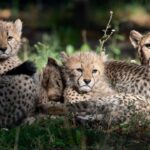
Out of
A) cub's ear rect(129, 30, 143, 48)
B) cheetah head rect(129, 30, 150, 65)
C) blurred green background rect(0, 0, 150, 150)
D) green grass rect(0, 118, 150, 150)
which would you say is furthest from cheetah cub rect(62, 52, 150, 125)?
cub's ear rect(129, 30, 143, 48)

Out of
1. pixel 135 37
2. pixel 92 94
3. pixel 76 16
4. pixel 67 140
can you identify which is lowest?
pixel 67 140

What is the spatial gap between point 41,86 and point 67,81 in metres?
0.31

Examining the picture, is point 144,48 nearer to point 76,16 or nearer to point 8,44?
point 8,44

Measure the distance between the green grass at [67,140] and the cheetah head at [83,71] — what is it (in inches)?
41.4

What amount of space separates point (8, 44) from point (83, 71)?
126cm

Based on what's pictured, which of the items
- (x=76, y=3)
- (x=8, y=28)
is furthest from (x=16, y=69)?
(x=76, y=3)

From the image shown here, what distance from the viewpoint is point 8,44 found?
8750mm

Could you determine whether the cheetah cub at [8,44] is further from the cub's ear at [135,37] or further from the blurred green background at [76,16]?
the blurred green background at [76,16]

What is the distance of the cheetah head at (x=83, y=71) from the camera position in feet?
25.6

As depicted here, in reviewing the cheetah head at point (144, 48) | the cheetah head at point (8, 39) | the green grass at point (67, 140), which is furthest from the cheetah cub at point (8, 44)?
the green grass at point (67, 140)

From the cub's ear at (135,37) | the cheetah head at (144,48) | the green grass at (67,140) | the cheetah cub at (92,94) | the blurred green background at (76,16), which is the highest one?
the blurred green background at (76,16)

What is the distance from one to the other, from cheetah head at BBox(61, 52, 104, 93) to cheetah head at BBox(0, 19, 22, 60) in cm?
95

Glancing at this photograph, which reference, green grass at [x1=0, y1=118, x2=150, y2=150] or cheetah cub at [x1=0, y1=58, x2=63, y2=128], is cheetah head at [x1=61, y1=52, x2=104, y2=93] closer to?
cheetah cub at [x1=0, y1=58, x2=63, y2=128]

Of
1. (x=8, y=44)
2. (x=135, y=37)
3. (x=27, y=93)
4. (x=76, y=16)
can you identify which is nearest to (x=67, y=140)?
(x=27, y=93)
